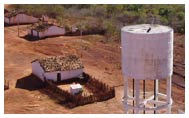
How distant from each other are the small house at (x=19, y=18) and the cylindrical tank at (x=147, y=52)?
1420 inches

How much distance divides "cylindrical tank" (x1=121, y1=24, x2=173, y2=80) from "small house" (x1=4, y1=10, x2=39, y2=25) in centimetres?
3608

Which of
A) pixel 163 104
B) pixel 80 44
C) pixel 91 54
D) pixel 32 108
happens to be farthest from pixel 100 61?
pixel 163 104

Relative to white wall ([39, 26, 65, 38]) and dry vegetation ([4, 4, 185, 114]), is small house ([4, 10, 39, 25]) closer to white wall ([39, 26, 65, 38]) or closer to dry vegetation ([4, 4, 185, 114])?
dry vegetation ([4, 4, 185, 114])

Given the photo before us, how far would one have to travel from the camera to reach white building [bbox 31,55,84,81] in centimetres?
3147

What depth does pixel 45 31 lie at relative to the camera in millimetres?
45812

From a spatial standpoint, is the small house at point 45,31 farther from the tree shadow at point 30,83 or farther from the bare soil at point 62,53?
the tree shadow at point 30,83

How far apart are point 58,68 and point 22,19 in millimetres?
22376

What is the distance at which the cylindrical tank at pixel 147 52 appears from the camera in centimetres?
1688

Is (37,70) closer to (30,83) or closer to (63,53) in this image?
(30,83)

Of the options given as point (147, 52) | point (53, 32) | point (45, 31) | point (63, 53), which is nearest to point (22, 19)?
point (53, 32)

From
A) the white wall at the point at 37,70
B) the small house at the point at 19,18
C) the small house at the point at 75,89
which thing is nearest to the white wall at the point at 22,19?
the small house at the point at 19,18

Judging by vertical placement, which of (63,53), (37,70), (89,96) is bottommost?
(89,96)

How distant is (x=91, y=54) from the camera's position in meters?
39.6

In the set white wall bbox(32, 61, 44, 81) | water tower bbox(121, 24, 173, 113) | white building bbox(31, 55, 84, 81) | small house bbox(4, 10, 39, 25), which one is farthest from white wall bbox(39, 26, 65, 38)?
water tower bbox(121, 24, 173, 113)
